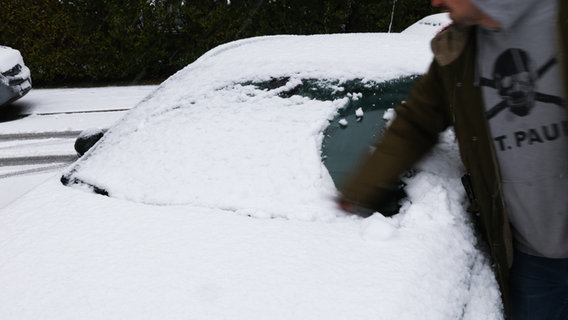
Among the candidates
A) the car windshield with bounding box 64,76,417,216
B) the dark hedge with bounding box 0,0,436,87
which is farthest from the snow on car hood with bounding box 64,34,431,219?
the dark hedge with bounding box 0,0,436,87

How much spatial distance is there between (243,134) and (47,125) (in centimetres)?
494

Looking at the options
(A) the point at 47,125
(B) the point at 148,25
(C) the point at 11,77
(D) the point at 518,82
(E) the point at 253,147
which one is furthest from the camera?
(B) the point at 148,25

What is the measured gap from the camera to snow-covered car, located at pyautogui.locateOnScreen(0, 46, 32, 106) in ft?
21.5

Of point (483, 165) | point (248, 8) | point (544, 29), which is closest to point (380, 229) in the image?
point (483, 165)

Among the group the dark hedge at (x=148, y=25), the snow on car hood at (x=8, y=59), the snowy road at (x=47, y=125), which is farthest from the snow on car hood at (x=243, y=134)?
the dark hedge at (x=148, y=25)

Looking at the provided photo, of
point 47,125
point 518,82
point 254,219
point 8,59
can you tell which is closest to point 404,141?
point 518,82

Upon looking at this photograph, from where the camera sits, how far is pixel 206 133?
2068 millimetres

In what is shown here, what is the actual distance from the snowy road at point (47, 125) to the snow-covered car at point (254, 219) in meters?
2.59

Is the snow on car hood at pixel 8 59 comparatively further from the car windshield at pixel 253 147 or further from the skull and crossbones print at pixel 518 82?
the skull and crossbones print at pixel 518 82

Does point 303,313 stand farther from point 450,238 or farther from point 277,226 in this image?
point 450,238

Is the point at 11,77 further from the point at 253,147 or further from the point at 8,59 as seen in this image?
the point at 253,147

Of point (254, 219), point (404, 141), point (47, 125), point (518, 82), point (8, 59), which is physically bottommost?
point (47, 125)

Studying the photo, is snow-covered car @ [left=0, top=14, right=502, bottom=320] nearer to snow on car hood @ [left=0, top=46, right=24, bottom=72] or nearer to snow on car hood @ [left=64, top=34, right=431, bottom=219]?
snow on car hood @ [left=64, top=34, right=431, bottom=219]

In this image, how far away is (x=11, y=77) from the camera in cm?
668
